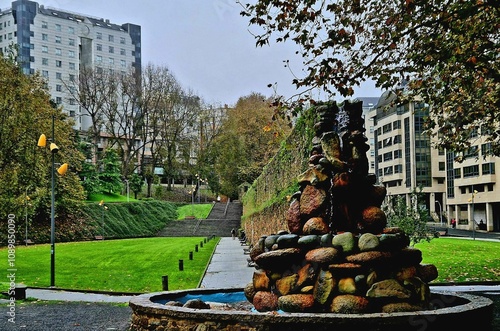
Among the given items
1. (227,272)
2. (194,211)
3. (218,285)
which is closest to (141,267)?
(227,272)

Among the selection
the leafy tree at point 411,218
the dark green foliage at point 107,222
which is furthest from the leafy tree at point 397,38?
the dark green foliage at point 107,222

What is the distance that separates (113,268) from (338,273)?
1818 cm

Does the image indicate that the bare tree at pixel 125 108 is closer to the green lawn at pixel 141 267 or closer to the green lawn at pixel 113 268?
the green lawn at pixel 113 268

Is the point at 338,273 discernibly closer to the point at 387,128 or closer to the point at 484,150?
the point at 484,150

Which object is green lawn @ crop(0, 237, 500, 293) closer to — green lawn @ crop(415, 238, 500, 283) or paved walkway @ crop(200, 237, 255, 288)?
green lawn @ crop(415, 238, 500, 283)

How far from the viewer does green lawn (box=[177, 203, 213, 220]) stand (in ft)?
210

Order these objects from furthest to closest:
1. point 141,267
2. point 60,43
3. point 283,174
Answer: point 60,43, point 141,267, point 283,174

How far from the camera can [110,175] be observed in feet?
212

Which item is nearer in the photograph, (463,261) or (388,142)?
(463,261)

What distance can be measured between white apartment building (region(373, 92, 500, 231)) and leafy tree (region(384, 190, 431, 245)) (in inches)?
1621

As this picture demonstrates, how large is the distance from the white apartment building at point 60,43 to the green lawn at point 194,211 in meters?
27.3

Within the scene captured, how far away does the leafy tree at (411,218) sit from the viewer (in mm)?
21203

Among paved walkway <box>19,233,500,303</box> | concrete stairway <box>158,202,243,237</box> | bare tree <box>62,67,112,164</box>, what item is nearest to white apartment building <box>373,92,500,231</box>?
concrete stairway <box>158,202,243,237</box>

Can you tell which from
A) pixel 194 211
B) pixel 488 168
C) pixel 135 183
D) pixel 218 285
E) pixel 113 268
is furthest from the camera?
pixel 135 183
